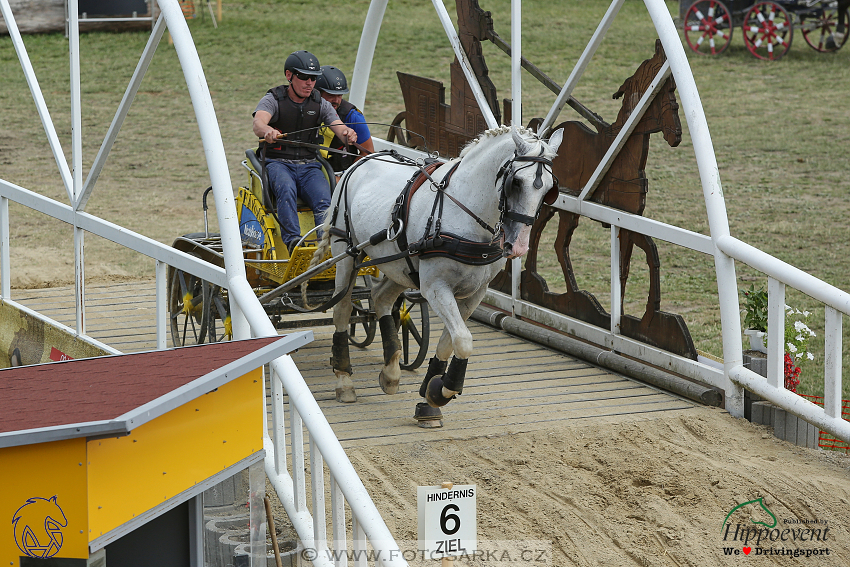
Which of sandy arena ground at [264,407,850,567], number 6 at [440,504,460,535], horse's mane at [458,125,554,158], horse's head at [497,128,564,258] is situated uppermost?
horse's mane at [458,125,554,158]

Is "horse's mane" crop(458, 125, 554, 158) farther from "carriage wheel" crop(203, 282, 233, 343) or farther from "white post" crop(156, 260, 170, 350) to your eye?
"carriage wheel" crop(203, 282, 233, 343)

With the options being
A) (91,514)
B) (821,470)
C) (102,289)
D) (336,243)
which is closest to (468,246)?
(336,243)

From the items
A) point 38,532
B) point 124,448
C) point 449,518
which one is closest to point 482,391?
point 449,518

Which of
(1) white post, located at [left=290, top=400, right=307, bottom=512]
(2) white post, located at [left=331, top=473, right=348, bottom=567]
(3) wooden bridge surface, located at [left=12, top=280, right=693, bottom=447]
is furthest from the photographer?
(3) wooden bridge surface, located at [left=12, top=280, right=693, bottom=447]

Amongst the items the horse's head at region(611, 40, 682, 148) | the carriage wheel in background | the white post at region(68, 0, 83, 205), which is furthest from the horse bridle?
the white post at region(68, 0, 83, 205)

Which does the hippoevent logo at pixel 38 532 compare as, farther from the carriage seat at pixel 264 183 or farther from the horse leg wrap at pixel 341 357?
the carriage seat at pixel 264 183

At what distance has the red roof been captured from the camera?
3.45 m

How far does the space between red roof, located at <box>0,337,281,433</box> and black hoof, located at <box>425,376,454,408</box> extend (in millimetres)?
2657

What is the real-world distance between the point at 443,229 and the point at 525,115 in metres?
13.1

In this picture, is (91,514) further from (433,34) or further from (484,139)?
(433,34)

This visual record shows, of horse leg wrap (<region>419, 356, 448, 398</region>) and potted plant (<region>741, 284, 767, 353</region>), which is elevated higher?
potted plant (<region>741, 284, 767, 353</region>)

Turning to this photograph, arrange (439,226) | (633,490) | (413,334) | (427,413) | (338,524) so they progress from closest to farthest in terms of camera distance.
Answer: (338,524), (633,490), (439,226), (427,413), (413,334)

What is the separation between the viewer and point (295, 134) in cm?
812

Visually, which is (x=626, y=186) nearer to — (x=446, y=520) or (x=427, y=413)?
(x=427, y=413)
